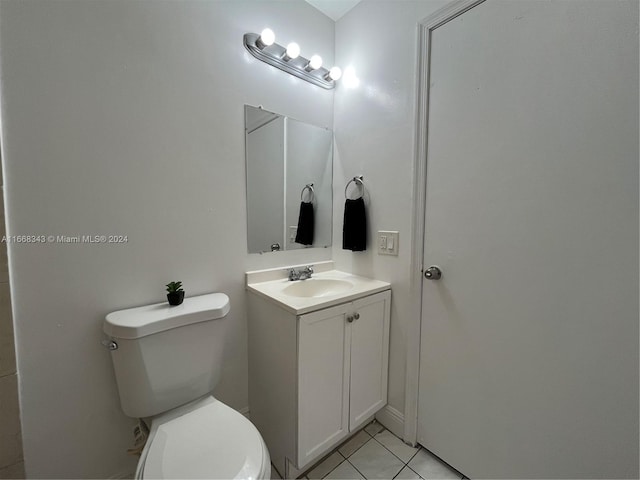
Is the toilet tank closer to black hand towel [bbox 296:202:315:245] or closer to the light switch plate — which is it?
black hand towel [bbox 296:202:315:245]

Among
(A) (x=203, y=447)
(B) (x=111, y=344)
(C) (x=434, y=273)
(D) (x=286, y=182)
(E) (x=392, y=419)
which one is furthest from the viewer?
(D) (x=286, y=182)

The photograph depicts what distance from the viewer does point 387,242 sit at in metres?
1.45

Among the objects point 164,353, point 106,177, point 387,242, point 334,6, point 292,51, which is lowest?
point 164,353

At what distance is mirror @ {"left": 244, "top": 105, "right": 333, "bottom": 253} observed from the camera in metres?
1.44

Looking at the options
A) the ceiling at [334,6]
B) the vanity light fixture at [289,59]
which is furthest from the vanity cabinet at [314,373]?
the ceiling at [334,6]

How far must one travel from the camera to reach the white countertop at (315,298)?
111 cm

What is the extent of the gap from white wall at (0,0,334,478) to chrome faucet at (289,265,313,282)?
11.9 inches

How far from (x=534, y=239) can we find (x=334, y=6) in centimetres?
164

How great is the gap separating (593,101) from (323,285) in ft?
4.35

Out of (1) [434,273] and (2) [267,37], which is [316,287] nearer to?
(1) [434,273]

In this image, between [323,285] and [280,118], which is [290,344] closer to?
[323,285]

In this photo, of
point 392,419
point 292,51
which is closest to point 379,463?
point 392,419

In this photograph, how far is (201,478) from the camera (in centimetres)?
75

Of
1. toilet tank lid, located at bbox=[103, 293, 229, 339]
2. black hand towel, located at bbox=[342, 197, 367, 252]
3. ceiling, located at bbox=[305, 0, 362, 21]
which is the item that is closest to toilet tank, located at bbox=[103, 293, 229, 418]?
toilet tank lid, located at bbox=[103, 293, 229, 339]
